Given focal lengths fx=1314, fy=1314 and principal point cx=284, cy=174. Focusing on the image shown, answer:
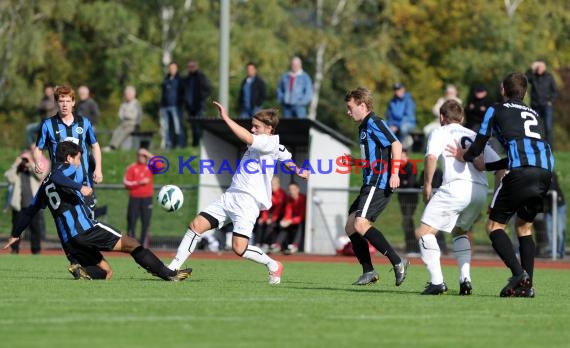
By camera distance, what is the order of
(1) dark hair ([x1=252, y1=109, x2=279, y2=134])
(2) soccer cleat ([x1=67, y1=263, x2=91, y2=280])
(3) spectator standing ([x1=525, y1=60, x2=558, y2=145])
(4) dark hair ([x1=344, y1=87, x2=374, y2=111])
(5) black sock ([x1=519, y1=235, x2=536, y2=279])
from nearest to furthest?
(5) black sock ([x1=519, y1=235, x2=536, y2=279]) < (1) dark hair ([x1=252, y1=109, x2=279, y2=134]) < (4) dark hair ([x1=344, y1=87, x2=374, y2=111]) < (2) soccer cleat ([x1=67, y1=263, x2=91, y2=280]) < (3) spectator standing ([x1=525, y1=60, x2=558, y2=145])

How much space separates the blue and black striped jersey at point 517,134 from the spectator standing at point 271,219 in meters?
12.6

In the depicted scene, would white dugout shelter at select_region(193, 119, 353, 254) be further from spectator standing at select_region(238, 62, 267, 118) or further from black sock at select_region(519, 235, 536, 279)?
black sock at select_region(519, 235, 536, 279)

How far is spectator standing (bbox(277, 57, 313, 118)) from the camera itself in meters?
27.3

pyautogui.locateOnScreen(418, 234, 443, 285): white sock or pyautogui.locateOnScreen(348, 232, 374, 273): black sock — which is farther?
pyautogui.locateOnScreen(348, 232, 374, 273): black sock

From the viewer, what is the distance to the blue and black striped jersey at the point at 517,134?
1174cm

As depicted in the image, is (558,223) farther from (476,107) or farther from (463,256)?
(463,256)

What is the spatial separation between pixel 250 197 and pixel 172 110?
651 inches

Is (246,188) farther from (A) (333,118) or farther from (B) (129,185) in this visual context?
(A) (333,118)

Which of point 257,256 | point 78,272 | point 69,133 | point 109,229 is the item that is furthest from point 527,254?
point 69,133

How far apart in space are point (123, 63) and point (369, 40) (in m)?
11.5

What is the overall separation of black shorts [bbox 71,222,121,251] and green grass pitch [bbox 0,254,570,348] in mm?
409

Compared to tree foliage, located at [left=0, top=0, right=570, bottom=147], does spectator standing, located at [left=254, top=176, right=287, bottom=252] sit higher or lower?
lower

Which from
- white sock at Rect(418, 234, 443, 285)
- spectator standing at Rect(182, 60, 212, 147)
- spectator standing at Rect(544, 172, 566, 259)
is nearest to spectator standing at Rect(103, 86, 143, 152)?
spectator standing at Rect(182, 60, 212, 147)

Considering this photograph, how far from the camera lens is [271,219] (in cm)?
2448
